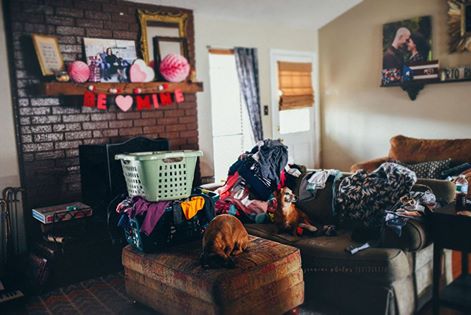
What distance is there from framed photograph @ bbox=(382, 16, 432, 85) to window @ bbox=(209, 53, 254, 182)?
6.18 feet

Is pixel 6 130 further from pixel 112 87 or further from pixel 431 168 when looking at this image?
pixel 431 168

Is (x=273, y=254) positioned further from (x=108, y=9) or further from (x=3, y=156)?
(x=108, y=9)

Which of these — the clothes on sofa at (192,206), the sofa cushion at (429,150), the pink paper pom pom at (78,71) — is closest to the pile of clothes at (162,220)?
the clothes on sofa at (192,206)

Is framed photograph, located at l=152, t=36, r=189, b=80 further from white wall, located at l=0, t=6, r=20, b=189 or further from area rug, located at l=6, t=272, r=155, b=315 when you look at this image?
area rug, located at l=6, t=272, r=155, b=315

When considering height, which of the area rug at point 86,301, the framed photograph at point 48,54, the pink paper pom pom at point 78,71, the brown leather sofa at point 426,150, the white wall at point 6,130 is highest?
the framed photograph at point 48,54

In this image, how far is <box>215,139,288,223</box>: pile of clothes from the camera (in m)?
3.64

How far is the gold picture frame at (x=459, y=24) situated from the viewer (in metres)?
5.00

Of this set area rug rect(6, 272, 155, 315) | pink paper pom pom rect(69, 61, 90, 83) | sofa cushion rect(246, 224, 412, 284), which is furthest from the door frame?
area rug rect(6, 272, 155, 315)

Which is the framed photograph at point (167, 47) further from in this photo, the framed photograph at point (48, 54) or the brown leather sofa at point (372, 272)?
the brown leather sofa at point (372, 272)

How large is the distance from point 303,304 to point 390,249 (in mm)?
717

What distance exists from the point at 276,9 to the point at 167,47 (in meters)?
1.50

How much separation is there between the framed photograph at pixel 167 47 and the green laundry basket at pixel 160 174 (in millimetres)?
1801

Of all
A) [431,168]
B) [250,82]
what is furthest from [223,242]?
[250,82]

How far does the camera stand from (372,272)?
2.70 meters
